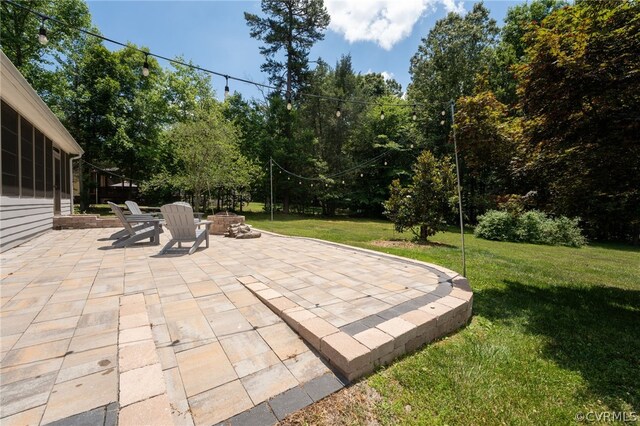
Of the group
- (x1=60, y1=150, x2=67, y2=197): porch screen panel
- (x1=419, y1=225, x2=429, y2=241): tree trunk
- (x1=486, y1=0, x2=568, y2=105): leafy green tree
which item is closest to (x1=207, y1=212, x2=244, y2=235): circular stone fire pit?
(x1=419, y1=225, x2=429, y2=241): tree trunk

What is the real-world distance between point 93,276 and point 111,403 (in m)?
2.93

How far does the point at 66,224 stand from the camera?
8625 mm

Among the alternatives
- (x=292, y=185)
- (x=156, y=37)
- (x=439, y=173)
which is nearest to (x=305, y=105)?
(x=292, y=185)

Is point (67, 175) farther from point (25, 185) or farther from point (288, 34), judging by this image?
point (288, 34)

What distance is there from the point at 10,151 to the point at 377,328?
8.07 meters

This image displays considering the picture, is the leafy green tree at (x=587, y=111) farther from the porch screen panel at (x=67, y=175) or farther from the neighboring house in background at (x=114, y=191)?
the neighboring house in background at (x=114, y=191)

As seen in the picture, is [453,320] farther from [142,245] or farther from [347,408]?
[142,245]

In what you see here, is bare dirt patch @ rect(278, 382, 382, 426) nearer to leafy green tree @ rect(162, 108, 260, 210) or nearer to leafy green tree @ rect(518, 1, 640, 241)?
leafy green tree @ rect(518, 1, 640, 241)

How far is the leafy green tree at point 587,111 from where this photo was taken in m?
2.86

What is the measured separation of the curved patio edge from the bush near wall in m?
11.2

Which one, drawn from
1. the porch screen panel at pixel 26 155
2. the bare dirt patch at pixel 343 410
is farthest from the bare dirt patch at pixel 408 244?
the porch screen panel at pixel 26 155

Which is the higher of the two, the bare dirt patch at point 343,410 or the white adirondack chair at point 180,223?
the white adirondack chair at point 180,223

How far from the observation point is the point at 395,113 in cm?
2234

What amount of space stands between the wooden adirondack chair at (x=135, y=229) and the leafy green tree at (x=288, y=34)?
58.4 feet
